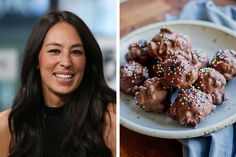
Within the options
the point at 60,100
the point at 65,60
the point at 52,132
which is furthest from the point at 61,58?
the point at 52,132

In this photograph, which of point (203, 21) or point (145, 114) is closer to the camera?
point (145, 114)

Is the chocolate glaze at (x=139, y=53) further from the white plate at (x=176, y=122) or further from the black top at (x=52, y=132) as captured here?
the black top at (x=52, y=132)

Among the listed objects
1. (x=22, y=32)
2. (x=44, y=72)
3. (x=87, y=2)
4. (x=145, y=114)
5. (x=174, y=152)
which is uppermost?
(x=87, y=2)

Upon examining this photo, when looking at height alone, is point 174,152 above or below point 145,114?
below

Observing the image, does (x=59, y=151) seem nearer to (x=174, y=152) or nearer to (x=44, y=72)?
(x=44, y=72)

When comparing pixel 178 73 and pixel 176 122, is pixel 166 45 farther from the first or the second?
pixel 176 122

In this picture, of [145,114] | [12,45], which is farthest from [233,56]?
[12,45]

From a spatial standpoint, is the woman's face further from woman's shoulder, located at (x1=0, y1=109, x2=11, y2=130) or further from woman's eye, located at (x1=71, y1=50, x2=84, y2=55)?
woman's shoulder, located at (x1=0, y1=109, x2=11, y2=130)
